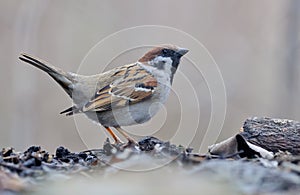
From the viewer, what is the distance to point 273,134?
3.24 m

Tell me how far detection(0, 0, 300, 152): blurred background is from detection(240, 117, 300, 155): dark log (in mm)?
4549

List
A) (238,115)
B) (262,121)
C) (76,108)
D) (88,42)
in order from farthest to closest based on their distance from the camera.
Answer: (88,42) < (238,115) < (76,108) < (262,121)

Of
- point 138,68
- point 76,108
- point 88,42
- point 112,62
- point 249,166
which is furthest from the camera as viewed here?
point 88,42

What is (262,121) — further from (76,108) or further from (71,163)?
(76,108)

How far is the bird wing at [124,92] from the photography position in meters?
4.51

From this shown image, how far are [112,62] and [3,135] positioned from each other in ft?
7.82

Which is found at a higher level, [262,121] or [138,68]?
[138,68]

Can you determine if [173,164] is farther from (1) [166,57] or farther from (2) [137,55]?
(2) [137,55]

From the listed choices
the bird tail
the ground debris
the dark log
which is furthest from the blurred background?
the ground debris

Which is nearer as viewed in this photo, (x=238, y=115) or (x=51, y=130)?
(x=238, y=115)

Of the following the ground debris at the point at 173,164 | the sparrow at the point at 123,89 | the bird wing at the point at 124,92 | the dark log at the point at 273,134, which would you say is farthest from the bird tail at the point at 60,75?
the dark log at the point at 273,134

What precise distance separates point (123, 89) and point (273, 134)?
174 cm

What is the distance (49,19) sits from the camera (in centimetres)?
991

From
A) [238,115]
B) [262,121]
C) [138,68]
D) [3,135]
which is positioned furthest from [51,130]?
[262,121]
